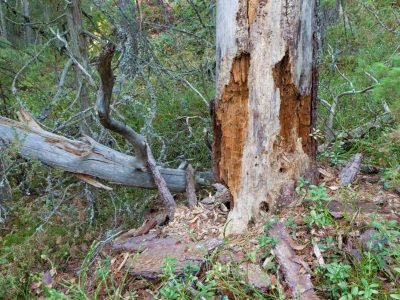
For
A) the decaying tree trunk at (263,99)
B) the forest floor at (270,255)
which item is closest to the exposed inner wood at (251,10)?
the decaying tree trunk at (263,99)

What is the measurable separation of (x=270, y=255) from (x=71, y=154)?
1872mm

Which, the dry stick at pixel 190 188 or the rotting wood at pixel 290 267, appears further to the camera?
the dry stick at pixel 190 188

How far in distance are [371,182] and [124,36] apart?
3376mm

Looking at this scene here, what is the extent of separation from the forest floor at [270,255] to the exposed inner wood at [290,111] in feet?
1.02

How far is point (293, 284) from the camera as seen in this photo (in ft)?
8.29

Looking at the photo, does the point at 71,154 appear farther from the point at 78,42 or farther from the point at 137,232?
the point at 78,42

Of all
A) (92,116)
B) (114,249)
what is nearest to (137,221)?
(114,249)

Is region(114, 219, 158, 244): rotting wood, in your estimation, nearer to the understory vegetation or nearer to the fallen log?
the understory vegetation

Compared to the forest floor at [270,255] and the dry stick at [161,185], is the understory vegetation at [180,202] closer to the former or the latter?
the forest floor at [270,255]

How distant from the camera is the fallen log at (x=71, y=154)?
3.61 meters

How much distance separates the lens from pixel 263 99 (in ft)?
9.79

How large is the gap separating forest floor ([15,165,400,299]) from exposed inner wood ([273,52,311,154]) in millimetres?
310

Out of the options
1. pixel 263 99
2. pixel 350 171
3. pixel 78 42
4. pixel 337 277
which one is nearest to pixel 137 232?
pixel 263 99

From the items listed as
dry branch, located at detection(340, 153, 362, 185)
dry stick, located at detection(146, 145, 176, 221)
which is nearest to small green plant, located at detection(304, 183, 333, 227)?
dry branch, located at detection(340, 153, 362, 185)
